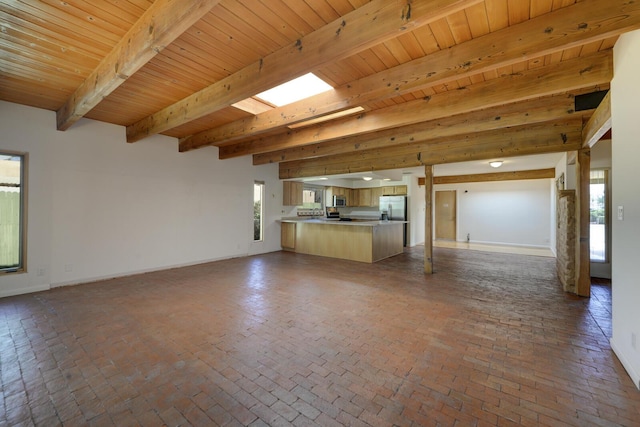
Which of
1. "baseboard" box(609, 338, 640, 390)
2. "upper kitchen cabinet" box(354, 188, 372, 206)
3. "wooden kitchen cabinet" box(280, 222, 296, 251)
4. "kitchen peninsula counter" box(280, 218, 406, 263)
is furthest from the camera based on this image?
"upper kitchen cabinet" box(354, 188, 372, 206)

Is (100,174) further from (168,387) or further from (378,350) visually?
(378,350)

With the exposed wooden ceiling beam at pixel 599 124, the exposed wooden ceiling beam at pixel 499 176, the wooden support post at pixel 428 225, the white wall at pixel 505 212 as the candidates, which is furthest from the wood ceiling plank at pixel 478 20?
the white wall at pixel 505 212

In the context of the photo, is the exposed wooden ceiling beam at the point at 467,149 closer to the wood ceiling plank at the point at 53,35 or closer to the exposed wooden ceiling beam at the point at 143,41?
the exposed wooden ceiling beam at the point at 143,41

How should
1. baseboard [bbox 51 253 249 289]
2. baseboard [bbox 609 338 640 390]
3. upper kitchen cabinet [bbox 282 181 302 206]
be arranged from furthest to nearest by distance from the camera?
upper kitchen cabinet [bbox 282 181 302 206]
baseboard [bbox 51 253 249 289]
baseboard [bbox 609 338 640 390]

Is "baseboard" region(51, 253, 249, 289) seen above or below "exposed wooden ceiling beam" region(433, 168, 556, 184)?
below

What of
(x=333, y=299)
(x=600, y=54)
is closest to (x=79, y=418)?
(x=333, y=299)

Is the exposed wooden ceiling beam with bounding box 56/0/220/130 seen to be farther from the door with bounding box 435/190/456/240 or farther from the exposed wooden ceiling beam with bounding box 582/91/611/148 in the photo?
the door with bounding box 435/190/456/240

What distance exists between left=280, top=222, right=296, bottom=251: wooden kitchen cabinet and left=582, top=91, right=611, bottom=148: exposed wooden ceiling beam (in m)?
6.31

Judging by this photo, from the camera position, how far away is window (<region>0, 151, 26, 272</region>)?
387cm

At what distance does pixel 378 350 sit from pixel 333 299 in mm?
1414

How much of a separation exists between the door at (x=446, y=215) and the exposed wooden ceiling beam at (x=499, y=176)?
107 centimetres

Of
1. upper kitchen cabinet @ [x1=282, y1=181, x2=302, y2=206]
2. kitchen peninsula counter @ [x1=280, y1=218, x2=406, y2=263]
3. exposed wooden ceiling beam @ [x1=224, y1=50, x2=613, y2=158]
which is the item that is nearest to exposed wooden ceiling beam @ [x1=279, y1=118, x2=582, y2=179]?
upper kitchen cabinet @ [x1=282, y1=181, x2=302, y2=206]

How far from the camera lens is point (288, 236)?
802 centimetres

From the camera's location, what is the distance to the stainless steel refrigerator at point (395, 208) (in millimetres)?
9180
